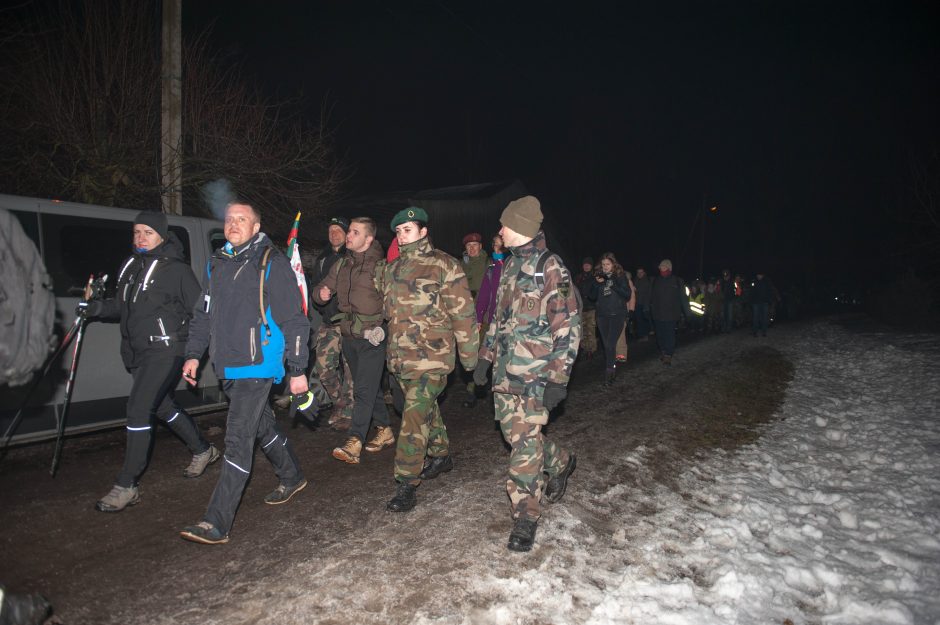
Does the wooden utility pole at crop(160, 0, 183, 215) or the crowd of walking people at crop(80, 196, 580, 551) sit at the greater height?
the wooden utility pole at crop(160, 0, 183, 215)

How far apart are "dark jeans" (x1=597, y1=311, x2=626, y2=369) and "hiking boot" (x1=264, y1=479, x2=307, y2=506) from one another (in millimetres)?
6079

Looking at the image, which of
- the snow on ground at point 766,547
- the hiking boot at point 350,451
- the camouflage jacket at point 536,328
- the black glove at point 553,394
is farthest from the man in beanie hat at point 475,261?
the black glove at point 553,394

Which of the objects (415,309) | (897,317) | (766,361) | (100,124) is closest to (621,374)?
(766,361)

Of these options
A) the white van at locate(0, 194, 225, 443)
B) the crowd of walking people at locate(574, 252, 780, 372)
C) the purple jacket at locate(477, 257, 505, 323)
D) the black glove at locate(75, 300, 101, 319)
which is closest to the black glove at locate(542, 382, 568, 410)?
the black glove at locate(75, 300, 101, 319)

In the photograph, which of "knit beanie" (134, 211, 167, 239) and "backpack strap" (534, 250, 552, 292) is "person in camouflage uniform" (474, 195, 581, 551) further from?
"knit beanie" (134, 211, 167, 239)

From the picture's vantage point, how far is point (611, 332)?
924 centimetres

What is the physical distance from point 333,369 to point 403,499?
230cm

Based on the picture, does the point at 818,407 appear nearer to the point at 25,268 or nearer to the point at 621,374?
the point at 621,374

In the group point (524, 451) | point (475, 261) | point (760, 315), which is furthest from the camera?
point (760, 315)

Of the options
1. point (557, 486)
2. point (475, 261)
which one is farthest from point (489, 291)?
point (557, 486)

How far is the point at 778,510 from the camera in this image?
4.17 meters

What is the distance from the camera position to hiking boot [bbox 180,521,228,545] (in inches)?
134

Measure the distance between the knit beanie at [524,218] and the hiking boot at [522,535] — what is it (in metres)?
1.92

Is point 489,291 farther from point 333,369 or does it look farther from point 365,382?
point 365,382
